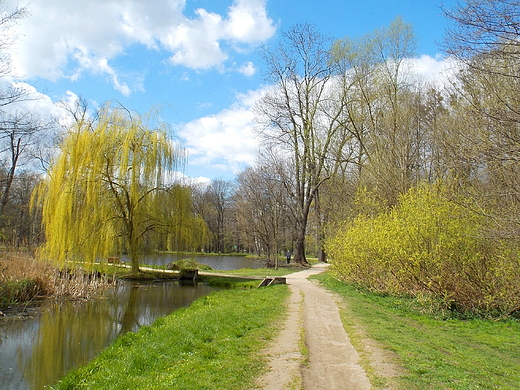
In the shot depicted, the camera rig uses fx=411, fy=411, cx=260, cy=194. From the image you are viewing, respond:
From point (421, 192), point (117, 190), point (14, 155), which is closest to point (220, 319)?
point (421, 192)

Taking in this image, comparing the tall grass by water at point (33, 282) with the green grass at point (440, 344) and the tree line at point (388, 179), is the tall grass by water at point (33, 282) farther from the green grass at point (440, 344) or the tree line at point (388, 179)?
the green grass at point (440, 344)

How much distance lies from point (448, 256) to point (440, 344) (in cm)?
398

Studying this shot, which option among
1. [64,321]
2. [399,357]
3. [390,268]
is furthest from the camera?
[390,268]

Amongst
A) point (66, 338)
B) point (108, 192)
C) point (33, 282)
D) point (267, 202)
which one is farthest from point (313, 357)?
point (267, 202)

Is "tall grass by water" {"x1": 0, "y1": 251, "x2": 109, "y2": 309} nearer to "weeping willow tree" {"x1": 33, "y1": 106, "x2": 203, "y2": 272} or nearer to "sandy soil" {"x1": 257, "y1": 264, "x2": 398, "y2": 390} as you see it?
"weeping willow tree" {"x1": 33, "y1": 106, "x2": 203, "y2": 272}

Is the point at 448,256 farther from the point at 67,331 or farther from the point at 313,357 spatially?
the point at 67,331

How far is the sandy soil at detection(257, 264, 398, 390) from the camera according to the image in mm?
5043

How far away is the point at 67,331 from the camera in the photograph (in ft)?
34.3

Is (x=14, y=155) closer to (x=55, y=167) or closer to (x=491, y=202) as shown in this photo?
(x=55, y=167)

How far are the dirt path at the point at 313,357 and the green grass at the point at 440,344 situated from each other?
445 mm

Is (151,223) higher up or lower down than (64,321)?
higher up

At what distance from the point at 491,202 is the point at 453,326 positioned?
3.32 m

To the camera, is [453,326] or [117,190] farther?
[117,190]

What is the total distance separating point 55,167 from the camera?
54.9 ft
